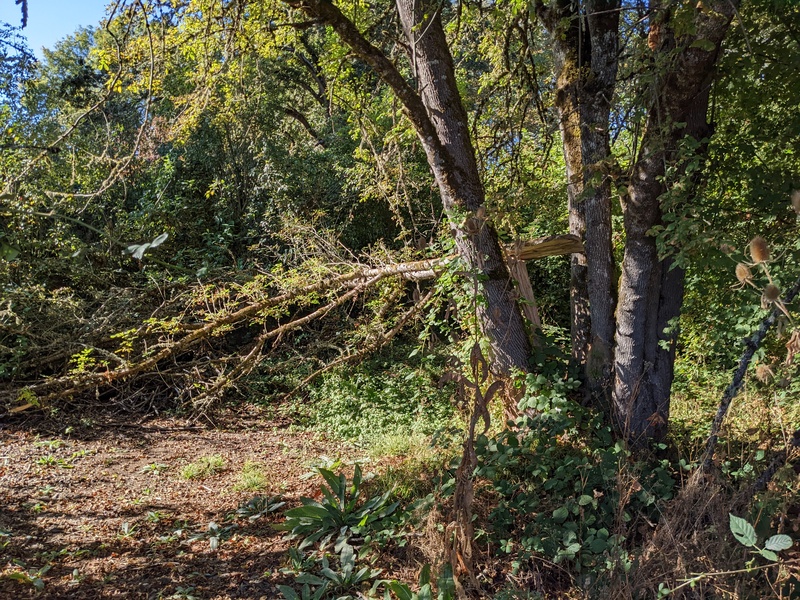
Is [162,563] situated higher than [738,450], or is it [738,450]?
[738,450]

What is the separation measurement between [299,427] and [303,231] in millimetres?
2600

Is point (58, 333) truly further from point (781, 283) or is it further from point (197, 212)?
point (781, 283)

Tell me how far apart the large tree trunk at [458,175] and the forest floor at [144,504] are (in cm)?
211

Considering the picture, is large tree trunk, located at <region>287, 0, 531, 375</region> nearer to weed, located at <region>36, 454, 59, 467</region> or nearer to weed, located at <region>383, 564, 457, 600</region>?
weed, located at <region>383, 564, 457, 600</region>

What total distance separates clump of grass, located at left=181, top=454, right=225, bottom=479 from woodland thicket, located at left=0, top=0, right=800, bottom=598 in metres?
1.42

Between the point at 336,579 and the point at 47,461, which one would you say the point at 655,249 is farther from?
the point at 47,461

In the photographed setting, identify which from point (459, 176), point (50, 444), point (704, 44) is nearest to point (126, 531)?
point (50, 444)

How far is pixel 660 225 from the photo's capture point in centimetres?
403

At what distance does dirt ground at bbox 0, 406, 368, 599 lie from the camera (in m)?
3.95

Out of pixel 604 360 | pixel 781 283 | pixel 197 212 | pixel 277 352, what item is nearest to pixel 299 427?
pixel 277 352

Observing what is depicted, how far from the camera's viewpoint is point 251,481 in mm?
5504

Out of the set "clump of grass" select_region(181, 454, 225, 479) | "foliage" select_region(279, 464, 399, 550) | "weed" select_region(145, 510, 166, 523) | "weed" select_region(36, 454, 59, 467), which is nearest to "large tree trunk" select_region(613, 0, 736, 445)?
"foliage" select_region(279, 464, 399, 550)

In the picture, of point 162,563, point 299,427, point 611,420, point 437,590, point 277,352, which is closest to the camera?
point 437,590

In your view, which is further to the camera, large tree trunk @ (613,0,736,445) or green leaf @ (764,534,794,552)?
large tree trunk @ (613,0,736,445)
